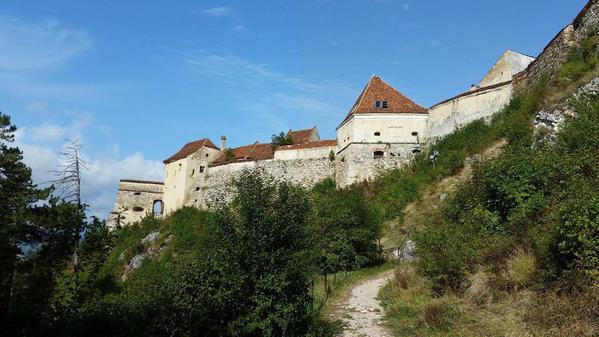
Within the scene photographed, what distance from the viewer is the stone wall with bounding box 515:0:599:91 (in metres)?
22.5

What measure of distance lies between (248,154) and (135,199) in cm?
1409

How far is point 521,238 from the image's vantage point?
38.6 ft

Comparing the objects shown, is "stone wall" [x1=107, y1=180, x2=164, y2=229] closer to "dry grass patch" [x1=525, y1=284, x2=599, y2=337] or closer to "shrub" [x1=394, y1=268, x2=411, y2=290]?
"shrub" [x1=394, y1=268, x2=411, y2=290]

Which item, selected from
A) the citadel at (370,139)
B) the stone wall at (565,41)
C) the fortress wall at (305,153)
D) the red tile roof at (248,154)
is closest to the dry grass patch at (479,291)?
the stone wall at (565,41)

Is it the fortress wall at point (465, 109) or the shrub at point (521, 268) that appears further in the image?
the fortress wall at point (465, 109)

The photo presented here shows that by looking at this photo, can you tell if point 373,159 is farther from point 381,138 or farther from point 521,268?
point 521,268

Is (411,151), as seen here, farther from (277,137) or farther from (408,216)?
(277,137)

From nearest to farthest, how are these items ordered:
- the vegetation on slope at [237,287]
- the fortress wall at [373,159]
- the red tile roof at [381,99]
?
the vegetation on slope at [237,287]
the fortress wall at [373,159]
the red tile roof at [381,99]

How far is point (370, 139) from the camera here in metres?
33.4

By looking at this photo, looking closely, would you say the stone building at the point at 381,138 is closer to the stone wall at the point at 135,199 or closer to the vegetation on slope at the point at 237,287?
the vegetation on slope at the point at 237,287

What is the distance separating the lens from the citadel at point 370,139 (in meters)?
31.4

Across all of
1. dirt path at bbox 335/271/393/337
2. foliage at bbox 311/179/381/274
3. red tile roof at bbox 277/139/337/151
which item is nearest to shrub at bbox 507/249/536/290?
dirt path at bbox 335/271/393/337

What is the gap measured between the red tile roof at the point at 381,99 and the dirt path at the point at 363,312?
1808 cm

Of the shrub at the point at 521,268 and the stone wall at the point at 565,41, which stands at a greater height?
the stone wall at the point at 565,41
